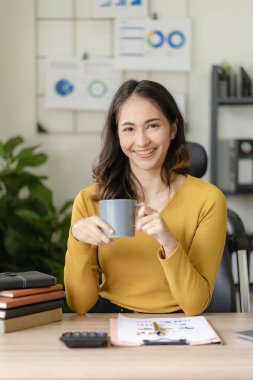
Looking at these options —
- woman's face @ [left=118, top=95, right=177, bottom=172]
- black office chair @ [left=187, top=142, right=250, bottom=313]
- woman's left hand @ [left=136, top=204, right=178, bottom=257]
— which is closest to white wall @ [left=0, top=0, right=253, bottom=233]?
black office chair @ [left=187, top=142, right=250, bottom=313]

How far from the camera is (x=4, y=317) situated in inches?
49.8

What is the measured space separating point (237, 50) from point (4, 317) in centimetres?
250

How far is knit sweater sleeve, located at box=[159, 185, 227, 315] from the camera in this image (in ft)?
4.79

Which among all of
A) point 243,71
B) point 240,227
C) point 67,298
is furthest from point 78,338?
point 243,71

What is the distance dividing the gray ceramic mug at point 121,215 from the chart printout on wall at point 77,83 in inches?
84.9

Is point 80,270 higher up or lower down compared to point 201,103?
lower down

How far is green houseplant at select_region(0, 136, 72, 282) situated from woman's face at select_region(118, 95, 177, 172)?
148 cm

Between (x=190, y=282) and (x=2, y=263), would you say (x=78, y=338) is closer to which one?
(x=190, y=282)

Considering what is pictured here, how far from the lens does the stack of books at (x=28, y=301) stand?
4.22 feet

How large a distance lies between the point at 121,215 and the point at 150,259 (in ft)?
1.26

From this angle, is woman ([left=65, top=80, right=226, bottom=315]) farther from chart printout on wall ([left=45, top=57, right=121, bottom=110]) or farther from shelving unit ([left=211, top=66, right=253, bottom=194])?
chart printout on wall ([left=45, top=57, right=121, bottom=110])

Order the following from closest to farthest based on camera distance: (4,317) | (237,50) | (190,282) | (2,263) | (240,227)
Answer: (4,317) → (190,282) → (240,227) → (2,263) → (237,50)

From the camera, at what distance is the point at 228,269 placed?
1.86m

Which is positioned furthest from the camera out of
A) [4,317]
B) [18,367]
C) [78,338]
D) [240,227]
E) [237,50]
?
[237,50]
